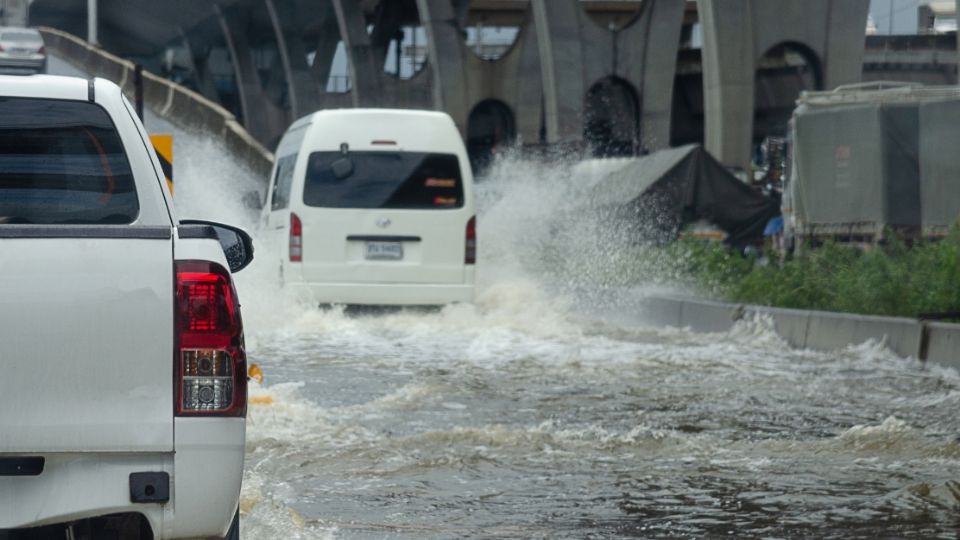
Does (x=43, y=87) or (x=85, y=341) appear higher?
(x=43, y=87)

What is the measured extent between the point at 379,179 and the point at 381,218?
409mm

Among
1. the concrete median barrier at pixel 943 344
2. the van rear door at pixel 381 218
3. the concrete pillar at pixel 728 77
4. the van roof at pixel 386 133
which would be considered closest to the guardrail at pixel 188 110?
the concrete pillar at pixel 728 77

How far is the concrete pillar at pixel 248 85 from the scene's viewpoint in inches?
3878

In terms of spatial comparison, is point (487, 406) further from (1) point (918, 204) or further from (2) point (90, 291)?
(1) point (918, 204)

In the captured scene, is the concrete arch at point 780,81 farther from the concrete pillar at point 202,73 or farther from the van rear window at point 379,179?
the van rear window at point 379,179

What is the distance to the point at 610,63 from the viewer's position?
58.1 metres

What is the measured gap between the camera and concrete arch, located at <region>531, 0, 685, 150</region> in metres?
55.7

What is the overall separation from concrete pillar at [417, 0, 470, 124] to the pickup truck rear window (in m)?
59.3

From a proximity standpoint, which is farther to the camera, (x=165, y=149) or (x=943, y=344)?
(x=165, y=149)

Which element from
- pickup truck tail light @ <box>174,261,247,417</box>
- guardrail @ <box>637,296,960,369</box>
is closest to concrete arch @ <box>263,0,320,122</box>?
guardrail @ <box>637,296,960,369</box>

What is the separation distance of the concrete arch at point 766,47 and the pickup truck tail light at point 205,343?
4020 cm

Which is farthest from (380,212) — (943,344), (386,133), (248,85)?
(248,85)

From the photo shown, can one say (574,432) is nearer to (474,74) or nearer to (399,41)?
(474,74)

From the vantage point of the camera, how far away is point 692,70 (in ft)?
279
